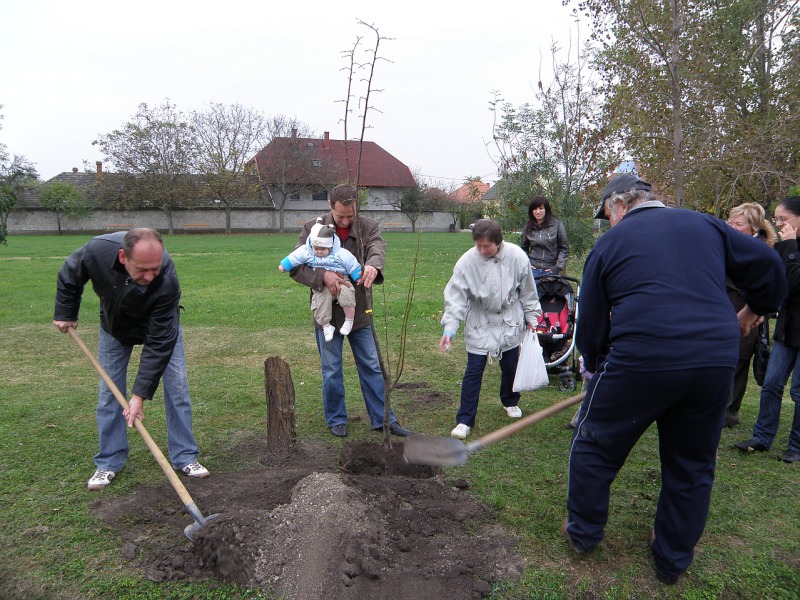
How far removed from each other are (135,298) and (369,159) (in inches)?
2047

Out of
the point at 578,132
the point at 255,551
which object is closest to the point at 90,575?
the point at 255,551

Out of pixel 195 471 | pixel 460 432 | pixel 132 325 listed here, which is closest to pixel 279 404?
pixel 195 471

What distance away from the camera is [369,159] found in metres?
54.2

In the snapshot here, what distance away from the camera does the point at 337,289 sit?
189 inches

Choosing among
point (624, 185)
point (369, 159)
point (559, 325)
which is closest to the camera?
point (624, 185)

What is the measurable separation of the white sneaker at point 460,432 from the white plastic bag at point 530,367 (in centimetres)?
59

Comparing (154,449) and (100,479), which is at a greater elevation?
(154,449)

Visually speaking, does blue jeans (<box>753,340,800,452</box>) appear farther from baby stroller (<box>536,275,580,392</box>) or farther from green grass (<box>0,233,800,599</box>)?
baby stroller (<box>536,275,580,392</box>)

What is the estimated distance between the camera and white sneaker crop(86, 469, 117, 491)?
4.02 metres

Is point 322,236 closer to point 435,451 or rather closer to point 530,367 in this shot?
point 435,451

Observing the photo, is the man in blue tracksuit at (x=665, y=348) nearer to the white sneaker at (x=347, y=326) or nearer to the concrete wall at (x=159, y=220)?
the white sneaker at (x=347, y=326)

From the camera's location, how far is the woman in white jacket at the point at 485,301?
4.86 meters

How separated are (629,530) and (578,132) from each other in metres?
8.25

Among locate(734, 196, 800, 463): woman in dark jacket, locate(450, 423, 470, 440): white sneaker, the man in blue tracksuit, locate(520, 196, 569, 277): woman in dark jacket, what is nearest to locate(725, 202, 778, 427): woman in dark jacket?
locate(734, 196, 800, 463): woman in dark jacket
